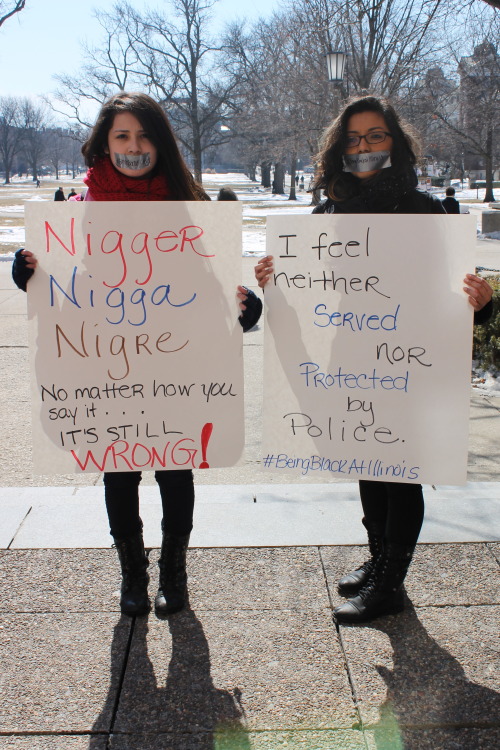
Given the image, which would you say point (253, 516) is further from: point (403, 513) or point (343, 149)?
point (343, 149)

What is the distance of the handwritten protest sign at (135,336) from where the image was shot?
243 centimetres

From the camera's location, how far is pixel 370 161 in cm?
242

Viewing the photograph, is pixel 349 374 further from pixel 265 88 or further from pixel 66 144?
pixel 66 144

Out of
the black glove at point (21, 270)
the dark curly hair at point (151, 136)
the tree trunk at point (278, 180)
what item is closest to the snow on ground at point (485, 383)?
the dark curly hair at point (151, 136)

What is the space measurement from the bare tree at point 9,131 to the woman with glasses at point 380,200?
82.8m

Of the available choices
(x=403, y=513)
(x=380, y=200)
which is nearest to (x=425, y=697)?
(x=403, y=513)

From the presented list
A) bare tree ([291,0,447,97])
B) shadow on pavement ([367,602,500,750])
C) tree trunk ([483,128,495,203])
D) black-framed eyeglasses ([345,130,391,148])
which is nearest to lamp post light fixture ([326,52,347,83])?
bare tree ([291,0,447,97])

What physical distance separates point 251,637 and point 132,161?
168cm

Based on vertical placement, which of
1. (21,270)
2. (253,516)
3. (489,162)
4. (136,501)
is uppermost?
(489,162)

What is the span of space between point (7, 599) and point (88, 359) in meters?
0.97

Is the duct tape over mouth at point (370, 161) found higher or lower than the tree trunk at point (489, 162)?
lower

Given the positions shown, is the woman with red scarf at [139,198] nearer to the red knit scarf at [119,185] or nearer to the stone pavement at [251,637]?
the red knit scarf at [119,185]

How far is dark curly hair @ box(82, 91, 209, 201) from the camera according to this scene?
242 centimetres

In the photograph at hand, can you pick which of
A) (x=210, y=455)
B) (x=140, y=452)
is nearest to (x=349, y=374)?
(x=210, y=455)
